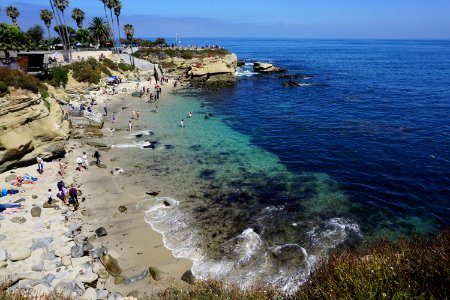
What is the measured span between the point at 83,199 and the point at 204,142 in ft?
58.4

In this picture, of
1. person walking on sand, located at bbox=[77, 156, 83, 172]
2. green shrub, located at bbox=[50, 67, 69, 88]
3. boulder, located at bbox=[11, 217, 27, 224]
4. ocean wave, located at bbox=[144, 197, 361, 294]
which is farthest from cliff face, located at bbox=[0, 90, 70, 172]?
green shrub, located at bbox=[50, 67, 69, 88]

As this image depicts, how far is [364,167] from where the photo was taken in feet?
105

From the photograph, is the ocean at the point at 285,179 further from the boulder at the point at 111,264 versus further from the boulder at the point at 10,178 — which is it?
the boulder at the point at 10,178

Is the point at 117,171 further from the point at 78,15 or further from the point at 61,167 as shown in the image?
the point at 78,15

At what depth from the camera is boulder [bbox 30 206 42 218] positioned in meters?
22.5

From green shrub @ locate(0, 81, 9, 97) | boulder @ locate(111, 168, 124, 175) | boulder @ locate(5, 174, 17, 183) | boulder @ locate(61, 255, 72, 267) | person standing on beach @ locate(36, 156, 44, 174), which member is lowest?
boulder @ locate(61, 255, 72, 267)

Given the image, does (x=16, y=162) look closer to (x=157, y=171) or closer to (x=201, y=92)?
(x=157, y=171)

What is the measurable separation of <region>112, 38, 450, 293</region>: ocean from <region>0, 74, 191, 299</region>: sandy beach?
1515mm

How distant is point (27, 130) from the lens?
2867 cm

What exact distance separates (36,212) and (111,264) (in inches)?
350

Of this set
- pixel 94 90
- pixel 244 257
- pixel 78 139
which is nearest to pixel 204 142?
pixel 78 139

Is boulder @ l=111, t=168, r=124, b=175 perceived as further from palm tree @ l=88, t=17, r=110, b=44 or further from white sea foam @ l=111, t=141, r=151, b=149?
palm tree @ l=88, t=17, r=110, b=44

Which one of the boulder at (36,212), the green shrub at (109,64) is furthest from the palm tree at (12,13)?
the boulder at (36,212)

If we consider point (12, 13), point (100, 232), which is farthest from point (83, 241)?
point (12, 13)
